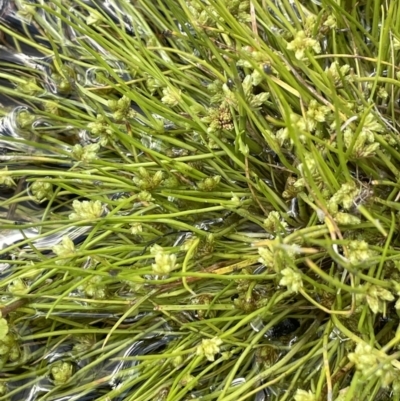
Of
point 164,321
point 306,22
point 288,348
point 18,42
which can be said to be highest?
point 18,42

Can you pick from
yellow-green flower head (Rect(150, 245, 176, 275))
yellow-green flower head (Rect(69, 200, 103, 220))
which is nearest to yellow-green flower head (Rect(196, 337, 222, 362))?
yellow-green flower head (Rect(150, 245, 176, 275))

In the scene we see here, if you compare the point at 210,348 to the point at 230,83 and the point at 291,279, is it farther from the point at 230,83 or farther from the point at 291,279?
the point at 230,83

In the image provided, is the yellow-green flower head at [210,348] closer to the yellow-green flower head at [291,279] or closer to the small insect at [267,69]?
the yellow-green flower head at [291,279]

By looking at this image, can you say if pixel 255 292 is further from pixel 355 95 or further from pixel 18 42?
pixel 18 42

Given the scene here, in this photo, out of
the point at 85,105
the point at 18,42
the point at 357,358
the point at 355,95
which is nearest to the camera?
the point at 357,358

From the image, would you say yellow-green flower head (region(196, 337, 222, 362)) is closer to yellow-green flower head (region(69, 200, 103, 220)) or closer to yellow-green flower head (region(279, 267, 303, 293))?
yellow-green flower head (region(279, 267, 303, 293))

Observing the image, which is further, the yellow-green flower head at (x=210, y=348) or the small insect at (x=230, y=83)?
the small insect at (x=230, y=83)

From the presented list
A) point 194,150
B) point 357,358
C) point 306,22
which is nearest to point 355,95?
point 306,22

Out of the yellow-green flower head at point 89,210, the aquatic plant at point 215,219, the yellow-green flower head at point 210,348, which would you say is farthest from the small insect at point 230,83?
the yellow-green flower head at point 210,348

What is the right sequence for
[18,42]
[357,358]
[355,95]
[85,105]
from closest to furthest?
[357,358], [355,95], [85,105], [18,42]
